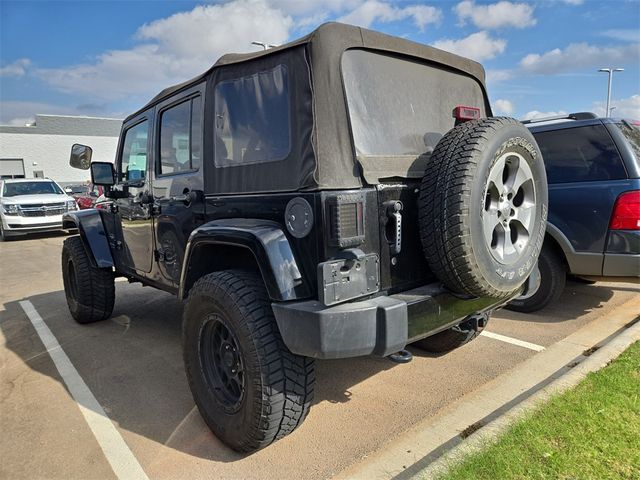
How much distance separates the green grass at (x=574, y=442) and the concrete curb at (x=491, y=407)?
0.28 ft

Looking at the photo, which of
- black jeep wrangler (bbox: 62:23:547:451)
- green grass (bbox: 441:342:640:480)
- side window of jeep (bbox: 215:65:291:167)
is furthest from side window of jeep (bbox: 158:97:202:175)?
green grass (bbox: 441:342:640:480)

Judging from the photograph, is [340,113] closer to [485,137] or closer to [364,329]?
[485,137]

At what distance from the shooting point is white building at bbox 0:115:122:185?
113 ft

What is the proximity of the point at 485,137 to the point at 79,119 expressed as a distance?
4218cm

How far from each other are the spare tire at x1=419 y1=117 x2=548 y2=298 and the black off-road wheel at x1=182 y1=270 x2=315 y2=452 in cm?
89

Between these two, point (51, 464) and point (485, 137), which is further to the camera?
point (51, 464)

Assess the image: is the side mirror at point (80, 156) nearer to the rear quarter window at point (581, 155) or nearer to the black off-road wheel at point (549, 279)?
the black off-road wheel at point (549, 279)

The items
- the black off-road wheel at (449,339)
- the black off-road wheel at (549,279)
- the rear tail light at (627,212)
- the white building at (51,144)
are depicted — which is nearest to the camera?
the black off-road wheel at (449,339)

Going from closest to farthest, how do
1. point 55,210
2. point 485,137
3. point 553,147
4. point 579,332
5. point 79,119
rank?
point 485,137, point 579,332, point 553,147, point 55,210, point 79,119

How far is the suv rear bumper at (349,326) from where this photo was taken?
6.50ft

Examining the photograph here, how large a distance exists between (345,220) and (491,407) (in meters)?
1.66

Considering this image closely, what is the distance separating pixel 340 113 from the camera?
86.9 inches

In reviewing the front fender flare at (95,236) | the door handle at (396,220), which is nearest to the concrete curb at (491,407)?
the door handle at (396,220)

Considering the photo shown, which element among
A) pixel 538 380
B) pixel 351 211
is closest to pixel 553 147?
pixel 538 380
